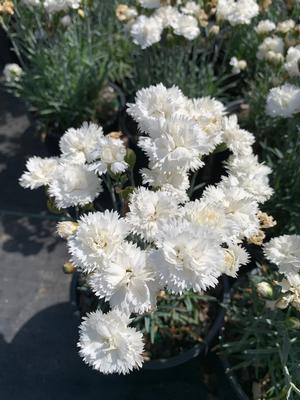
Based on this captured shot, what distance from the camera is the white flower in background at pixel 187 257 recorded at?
782 mm

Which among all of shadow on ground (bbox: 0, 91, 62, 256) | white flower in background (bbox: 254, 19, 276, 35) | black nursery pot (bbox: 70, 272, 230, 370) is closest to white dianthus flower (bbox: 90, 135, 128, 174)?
black nursery pot (bbox: 70, 272, 230, 370)

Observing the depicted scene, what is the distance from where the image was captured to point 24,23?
5.80 ft

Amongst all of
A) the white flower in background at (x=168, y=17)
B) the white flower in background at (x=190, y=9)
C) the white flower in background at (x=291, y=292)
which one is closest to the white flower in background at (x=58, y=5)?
the white flower in background at (x=168, y=17)

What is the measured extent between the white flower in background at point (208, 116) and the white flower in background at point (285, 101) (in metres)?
0.43

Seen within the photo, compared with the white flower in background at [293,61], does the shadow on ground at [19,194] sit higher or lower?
lower

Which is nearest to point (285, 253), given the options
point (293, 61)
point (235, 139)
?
point (235, 139)

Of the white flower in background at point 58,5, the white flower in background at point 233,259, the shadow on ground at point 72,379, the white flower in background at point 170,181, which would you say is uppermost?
the white flower in background at point 58,5

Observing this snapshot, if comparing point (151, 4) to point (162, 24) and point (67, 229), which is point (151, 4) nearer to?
point (162, 24)

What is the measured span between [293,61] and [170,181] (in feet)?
2.58

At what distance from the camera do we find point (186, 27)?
1551mm

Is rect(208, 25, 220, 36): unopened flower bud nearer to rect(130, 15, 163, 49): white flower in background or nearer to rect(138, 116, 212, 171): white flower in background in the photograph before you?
rect(130, 15, 163, 49): white flower in background

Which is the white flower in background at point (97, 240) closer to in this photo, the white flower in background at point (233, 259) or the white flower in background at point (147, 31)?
the white flower in background at point (233, 259)

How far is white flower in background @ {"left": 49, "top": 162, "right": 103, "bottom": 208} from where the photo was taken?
96 cm

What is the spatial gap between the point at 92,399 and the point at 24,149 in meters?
1.18
